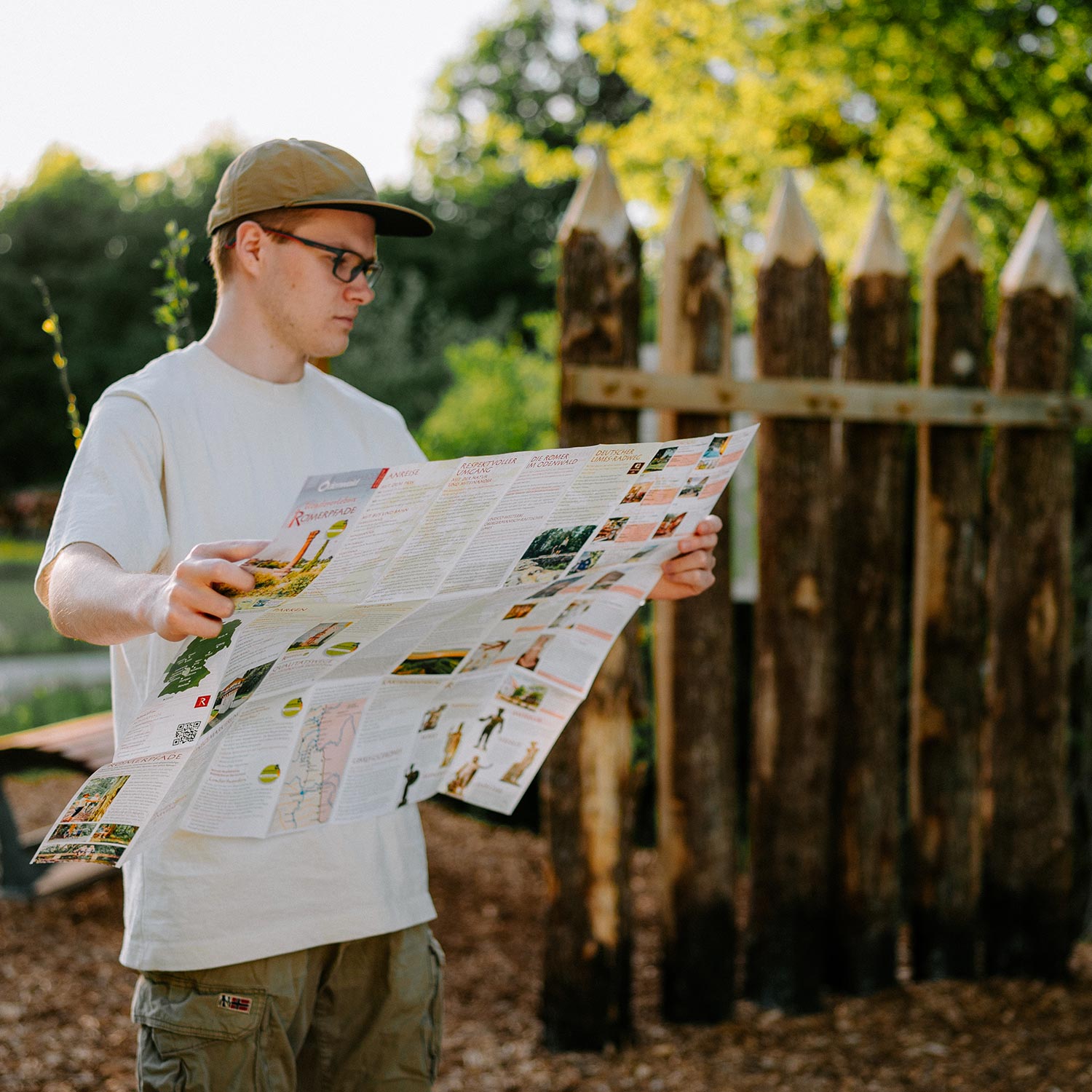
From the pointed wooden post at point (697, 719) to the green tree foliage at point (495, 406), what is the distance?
2212 mm

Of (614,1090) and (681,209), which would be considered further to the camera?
(681,209)

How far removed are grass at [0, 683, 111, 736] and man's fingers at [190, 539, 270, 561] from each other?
6.37m

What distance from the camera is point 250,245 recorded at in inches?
68.1

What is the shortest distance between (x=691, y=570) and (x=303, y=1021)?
3.13 feet

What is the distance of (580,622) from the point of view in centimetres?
153

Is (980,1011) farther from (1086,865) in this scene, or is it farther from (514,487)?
(514,487)

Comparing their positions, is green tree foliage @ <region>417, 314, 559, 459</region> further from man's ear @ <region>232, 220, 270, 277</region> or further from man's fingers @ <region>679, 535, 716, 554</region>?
man's fingers @ <region>679, 535, 716, 554</region>

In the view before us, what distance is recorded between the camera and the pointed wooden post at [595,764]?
111 inches

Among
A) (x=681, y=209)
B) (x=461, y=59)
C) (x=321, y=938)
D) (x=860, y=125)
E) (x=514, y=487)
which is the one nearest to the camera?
(x=514, y=487)

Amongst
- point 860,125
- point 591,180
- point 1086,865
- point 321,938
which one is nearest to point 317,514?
point 321,938

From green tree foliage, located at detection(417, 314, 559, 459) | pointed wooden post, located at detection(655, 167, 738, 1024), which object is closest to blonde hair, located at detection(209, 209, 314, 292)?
pointed wooden post, located at detection(655, 167, 738, 1024)

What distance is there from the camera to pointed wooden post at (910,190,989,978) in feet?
10.7

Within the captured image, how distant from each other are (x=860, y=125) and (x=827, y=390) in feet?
21.3

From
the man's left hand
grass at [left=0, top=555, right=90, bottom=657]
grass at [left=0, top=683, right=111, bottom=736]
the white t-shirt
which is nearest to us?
the white t-shirt
